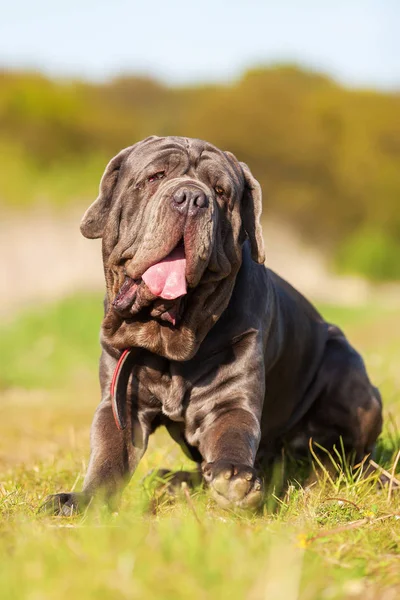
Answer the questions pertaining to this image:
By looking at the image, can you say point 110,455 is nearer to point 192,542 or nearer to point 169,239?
point 169,239

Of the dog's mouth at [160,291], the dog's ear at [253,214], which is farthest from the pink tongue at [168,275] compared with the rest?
the dog's ear at [253,214]


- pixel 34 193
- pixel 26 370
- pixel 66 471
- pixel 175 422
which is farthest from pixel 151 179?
pixel 34 193

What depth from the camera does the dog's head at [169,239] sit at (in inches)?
136

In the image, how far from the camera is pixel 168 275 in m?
3.51

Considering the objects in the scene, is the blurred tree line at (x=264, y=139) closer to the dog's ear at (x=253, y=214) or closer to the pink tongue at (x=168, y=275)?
the dog's ear at (x=253, y=214)

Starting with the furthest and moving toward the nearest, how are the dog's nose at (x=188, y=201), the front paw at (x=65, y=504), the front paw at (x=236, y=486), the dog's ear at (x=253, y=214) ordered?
1. the dog's ear at (x=253, y=214)
2. the dog's nose at (x=188, y=201)
3. the front paw at (x=65, y=504)
4. the front paw at (x=236, y=486)

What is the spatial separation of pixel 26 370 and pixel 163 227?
935cm

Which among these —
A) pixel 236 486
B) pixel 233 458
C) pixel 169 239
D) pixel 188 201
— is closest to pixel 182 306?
pixel 169 239

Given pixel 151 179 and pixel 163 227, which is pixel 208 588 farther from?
pixel 151 179

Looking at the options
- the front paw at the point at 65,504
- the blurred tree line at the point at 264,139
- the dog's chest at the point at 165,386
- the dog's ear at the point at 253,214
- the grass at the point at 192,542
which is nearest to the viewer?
the grass at the point at 192,542

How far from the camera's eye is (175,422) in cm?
391

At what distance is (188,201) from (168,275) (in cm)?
31

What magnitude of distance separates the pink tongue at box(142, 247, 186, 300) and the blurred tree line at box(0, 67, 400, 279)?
670 inches

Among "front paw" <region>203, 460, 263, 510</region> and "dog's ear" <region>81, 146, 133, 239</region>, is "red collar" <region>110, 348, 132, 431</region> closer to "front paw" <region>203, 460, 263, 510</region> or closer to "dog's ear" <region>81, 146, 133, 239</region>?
"dog's ear" <region>81, 146, 133, 239</region>
